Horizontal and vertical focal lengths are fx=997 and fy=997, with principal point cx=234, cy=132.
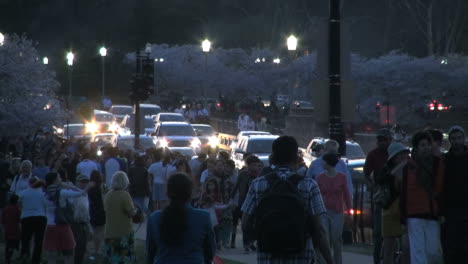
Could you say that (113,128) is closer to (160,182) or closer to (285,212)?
(160,182)

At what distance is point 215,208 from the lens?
17234mm

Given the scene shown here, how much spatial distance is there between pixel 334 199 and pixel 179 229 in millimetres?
6258

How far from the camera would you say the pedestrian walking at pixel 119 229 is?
12898 millimetres

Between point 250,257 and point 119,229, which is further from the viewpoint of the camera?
point 250,257

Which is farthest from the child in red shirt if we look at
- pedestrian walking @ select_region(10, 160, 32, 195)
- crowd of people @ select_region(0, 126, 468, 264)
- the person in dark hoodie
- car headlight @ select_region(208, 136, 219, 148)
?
car headlight @ select_region(208, 136, 219, 148)

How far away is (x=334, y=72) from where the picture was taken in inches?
621

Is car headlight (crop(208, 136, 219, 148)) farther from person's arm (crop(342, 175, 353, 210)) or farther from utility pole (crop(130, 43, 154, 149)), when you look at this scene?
person's arm (crop(342, 175, 353, 210))

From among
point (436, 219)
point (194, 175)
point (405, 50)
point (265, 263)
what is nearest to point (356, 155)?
point (194, 175)

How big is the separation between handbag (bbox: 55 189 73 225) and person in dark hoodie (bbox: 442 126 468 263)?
647cm

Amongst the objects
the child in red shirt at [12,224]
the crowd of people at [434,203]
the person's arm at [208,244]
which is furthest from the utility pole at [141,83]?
the person's arm at [208,244]

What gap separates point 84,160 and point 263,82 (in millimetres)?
69335

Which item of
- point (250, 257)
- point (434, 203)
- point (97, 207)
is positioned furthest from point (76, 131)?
point (434, 203)

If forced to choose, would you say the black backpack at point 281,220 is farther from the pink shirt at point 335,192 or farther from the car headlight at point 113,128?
the car headlight at point 113,128

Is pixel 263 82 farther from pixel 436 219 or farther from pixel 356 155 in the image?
pixel 436 219
